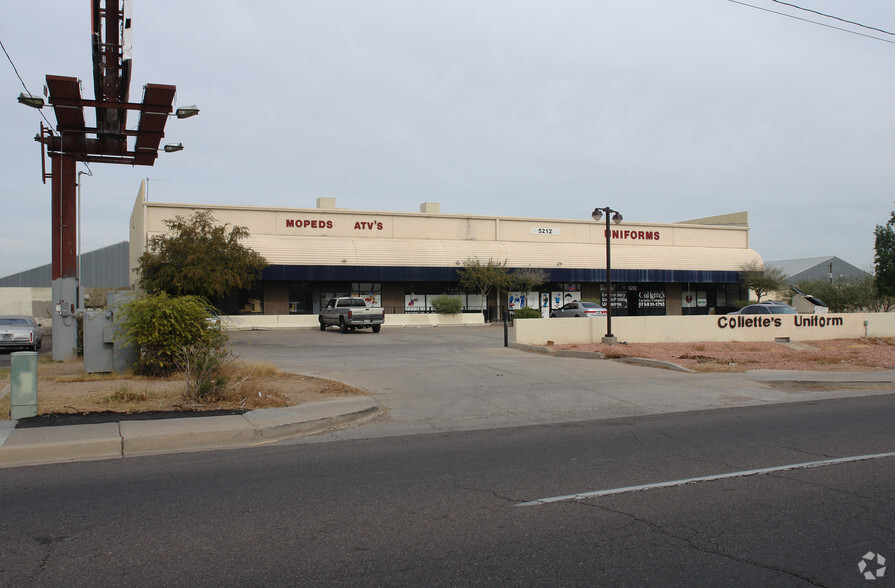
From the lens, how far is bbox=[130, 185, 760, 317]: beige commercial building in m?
42.4

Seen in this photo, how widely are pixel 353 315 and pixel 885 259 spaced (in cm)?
3660

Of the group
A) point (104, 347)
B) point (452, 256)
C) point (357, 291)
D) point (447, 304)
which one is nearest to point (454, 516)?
point (104, 347)

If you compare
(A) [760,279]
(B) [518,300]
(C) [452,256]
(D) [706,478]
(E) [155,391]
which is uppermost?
(C) [452,256]

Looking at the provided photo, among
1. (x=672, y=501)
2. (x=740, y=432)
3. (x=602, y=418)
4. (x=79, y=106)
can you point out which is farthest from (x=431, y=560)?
(x=79, y=106)

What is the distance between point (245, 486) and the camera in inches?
275

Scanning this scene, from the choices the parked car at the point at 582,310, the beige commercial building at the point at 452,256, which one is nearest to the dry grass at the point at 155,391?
the parked car at the point at 582,310

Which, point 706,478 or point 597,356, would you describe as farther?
point 597,356

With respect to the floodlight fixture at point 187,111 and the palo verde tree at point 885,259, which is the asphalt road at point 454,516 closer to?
the floodlight fixture at point 187,111

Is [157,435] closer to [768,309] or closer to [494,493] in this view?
[494,493]

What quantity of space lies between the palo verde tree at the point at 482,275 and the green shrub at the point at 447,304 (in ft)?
4.15

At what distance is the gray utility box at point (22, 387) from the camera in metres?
9.98

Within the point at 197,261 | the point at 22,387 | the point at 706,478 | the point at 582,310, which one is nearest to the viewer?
the point at 706,478

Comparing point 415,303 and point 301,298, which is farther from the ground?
point 301,298

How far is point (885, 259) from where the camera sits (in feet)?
155
